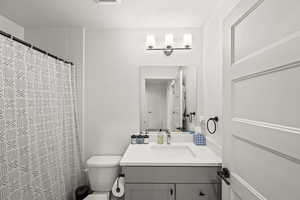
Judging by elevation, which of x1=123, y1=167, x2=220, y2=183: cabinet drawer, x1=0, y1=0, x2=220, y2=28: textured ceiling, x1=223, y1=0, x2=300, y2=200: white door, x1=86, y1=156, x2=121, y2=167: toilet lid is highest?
x1=0, y1=0, x2=220, y2=28: textured ceiling

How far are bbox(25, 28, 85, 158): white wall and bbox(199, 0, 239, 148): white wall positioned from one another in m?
1.53

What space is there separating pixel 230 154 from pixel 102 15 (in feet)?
5.92

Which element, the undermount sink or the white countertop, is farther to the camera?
the undermount sink

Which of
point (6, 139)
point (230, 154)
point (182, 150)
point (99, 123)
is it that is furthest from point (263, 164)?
point (99, 123)

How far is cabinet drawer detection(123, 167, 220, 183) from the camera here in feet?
4.38

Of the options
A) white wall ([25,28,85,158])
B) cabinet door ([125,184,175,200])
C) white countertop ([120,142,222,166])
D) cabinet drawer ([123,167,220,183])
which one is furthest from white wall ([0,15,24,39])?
cabinet door ([125,184,175,200])

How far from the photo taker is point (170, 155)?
5.96 ft

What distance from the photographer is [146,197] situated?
1.33 m

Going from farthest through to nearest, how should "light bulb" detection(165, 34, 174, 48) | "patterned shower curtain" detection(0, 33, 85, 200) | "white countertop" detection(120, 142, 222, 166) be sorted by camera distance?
"light bulb" detection(165, 34, 174, 48) < "white countertop" detection(120, 142, 222, 166) < "patterned shower curtain" detection(0, 33, 85, 200)

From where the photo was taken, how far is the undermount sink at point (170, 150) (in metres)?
1.81

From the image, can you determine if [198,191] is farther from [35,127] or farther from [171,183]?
[35,127]

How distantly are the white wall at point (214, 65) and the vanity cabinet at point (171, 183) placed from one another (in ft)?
1.13

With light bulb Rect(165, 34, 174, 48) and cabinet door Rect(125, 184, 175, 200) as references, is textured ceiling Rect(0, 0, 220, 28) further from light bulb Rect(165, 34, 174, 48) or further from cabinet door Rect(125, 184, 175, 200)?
cabinet door Rect(125, 184, 175, 200)

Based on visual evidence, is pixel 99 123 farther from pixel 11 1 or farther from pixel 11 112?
pixel 11 1
